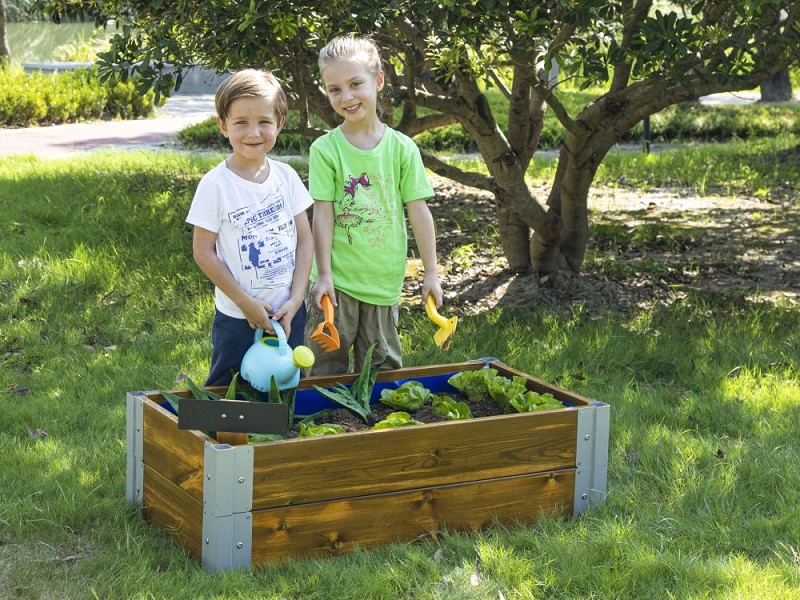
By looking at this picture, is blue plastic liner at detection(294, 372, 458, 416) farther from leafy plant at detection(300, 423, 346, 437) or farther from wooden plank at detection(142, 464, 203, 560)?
wooden plank at detection(142, 464, 203, 560)

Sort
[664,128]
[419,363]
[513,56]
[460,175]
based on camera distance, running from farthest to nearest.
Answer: [664,128]
[460,175]
[419,363]
[513,56]

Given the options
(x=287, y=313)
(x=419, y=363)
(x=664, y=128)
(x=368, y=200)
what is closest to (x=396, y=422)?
(x=287, y=313)

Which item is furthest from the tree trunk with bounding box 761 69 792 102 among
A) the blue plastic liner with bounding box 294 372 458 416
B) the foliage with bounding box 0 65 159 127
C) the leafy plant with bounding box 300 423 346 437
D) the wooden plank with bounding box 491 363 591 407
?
the leafy plant with bounding box 300 423 346 437

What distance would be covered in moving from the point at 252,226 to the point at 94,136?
10182 mm

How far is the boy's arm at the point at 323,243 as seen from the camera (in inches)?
150

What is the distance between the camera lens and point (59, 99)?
14.2 meters

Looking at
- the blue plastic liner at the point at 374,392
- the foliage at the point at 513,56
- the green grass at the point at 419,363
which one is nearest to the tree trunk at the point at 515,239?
the foliage at the point at 513,56

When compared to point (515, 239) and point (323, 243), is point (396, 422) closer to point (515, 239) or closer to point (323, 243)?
point (323, 243)

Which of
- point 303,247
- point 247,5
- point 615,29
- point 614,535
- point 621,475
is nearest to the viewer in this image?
point 614,535

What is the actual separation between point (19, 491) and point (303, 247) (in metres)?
1.31

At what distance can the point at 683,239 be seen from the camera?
7.85 meters

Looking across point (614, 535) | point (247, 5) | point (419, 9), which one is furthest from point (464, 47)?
point (614, 535)

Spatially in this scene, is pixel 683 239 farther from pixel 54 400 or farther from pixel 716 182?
pixel 54 400

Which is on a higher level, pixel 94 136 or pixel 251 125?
pixel 251 125
